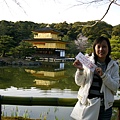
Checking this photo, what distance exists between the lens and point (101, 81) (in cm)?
165

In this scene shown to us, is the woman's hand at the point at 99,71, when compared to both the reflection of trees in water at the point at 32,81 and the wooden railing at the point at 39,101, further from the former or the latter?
the reflection of trees in water at the point at 32,81

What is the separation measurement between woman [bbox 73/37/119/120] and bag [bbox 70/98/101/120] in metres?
0.04

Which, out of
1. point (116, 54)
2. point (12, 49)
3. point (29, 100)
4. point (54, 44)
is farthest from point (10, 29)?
point (29, 100)

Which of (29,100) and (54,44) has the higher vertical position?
(54,44)

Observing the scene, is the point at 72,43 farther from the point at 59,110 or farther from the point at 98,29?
the point at 59,110

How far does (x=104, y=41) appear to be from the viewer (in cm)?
170

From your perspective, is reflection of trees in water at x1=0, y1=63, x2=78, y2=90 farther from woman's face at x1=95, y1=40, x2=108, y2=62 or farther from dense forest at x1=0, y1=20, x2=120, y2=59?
dense forest at x1=0, y1=20, x2=120, y2=59

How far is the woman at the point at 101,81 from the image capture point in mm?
1641

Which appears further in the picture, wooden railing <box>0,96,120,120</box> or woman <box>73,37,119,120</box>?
wooden railing <box>0,96,120,120</box>

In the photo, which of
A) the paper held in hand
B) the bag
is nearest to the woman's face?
the paper held in hand

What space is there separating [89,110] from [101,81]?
0.23 meters

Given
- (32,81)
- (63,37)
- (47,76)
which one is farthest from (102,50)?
(63,37)

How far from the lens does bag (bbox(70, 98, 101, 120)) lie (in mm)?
1644

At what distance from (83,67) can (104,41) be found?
25 cm
